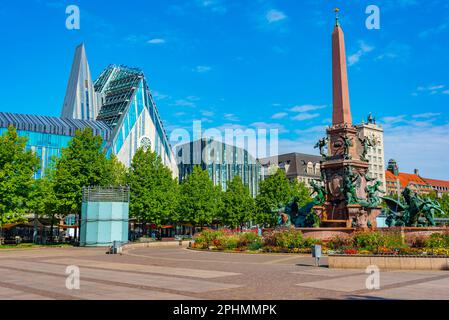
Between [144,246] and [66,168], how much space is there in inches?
532

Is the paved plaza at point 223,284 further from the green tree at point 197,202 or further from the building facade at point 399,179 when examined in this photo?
the building facade at point 399,179

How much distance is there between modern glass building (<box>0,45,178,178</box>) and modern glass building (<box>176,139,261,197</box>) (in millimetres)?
13301

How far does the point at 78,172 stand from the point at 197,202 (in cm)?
2125

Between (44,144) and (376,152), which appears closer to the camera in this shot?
(44,144)

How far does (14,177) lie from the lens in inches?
1645

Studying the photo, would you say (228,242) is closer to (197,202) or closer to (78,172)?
(78,172)

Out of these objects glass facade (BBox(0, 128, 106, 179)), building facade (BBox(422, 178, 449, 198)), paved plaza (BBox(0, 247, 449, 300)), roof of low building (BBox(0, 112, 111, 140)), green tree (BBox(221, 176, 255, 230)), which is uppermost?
roof of low building (BBox(0, 112, 111, 140))

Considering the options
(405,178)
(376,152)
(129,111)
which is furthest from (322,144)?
(405,178)

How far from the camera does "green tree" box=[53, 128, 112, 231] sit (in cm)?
4697

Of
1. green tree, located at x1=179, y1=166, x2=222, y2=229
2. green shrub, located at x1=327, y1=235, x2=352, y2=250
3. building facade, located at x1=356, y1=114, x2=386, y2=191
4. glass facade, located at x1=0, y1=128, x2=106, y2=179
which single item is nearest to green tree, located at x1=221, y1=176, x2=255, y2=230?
green tree, located at x1=179, y1=166, x2=222, y2=229

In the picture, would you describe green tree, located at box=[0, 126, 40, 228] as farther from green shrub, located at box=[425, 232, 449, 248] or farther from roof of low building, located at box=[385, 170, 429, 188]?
roof of low building, located at box=[385, 170, 429, 188]

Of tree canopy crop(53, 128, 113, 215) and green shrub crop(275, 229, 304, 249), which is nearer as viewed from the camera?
green shrub crop(275, 229, 304, 249)

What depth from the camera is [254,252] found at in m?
30.0

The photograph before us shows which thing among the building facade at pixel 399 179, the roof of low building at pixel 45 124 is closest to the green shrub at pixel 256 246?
Answer: the roof of low building at pixel 45 124
